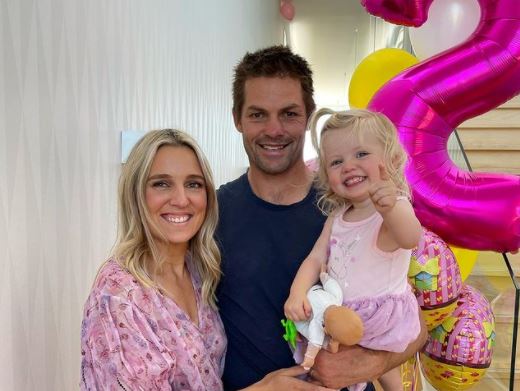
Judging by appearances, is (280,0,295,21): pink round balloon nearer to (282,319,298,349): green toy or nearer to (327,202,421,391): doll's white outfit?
(327,202,421,391): doll's white outfit

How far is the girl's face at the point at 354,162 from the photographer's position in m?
1.05

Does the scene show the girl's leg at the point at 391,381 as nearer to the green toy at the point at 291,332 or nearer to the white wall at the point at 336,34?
the green toy at the point at 291,332

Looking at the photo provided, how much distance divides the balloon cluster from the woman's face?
2.34 feet

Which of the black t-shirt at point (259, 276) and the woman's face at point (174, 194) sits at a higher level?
the woman's face at point (174, 194)

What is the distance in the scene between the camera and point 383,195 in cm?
96

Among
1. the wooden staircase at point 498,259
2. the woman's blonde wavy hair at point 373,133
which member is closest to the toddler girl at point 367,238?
the woman's blonde wavy hair at point 373,133

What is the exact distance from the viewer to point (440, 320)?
1553 mm

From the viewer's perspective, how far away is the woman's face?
110 cm

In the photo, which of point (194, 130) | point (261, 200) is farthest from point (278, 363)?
point (194, 130)

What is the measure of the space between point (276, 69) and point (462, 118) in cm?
75

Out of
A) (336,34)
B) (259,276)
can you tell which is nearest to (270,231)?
(259,276)

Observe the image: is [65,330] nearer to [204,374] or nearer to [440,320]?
[204,374]

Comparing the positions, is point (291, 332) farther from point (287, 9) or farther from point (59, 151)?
point (287, 9)

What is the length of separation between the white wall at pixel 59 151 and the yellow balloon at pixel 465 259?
1418 mm
